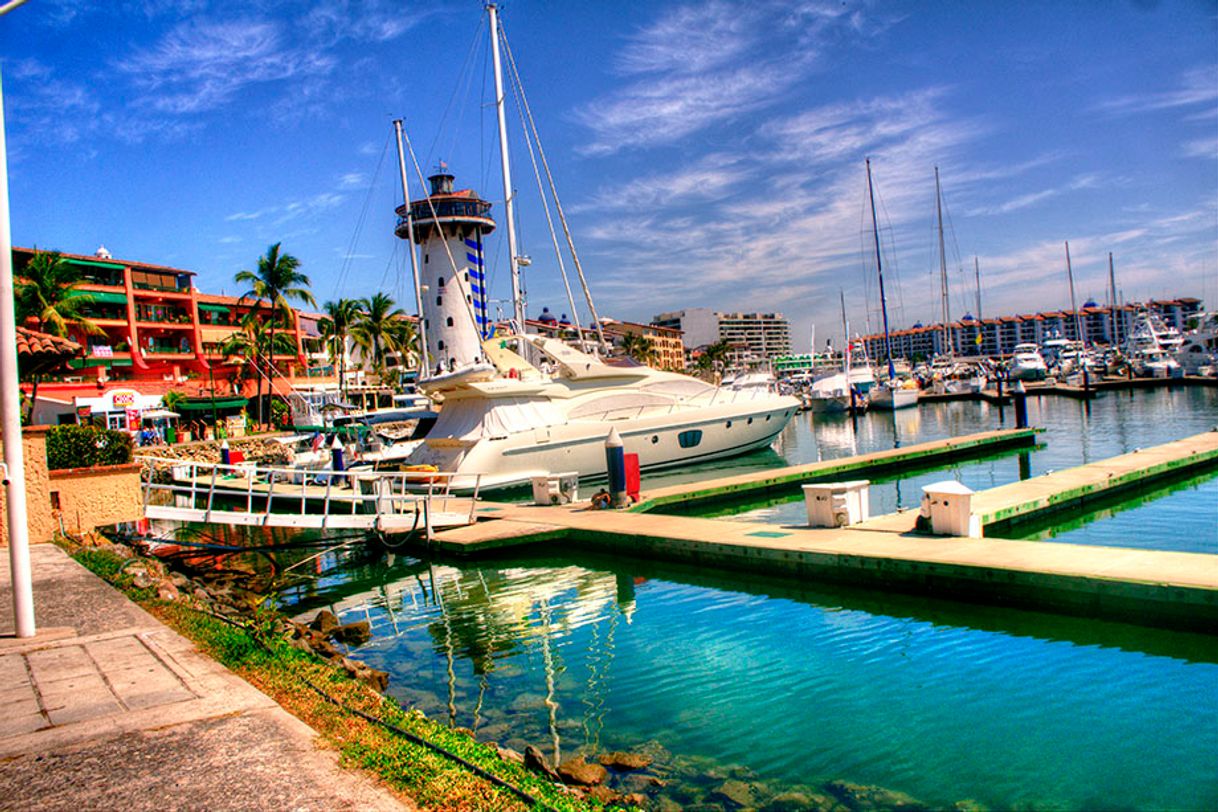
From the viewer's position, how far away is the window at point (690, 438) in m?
27.7

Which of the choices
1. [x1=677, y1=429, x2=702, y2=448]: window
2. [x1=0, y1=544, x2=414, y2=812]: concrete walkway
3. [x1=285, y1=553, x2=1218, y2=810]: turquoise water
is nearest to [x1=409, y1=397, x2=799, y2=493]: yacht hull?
[x1=677, y1=429, x2=702, y2=448]: window

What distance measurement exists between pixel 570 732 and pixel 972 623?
5301 millimetres

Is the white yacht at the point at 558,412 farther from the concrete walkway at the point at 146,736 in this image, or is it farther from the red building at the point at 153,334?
the red building at the point at 153,334

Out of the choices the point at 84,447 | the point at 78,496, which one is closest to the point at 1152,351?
the point at 84,447

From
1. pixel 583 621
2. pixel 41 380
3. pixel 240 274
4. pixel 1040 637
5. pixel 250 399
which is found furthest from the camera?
pixel 250 399

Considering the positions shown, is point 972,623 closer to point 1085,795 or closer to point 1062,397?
point 1085,795

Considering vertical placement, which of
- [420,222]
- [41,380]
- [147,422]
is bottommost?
[147,422]

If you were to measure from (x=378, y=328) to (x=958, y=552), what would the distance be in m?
53.3

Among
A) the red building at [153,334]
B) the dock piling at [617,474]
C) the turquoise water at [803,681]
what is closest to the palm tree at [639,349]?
the red building at [153,334]

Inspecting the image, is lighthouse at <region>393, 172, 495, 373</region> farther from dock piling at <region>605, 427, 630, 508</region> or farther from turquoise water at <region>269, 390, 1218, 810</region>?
turquoise water at <region>269, 390, 1218, 810</region>

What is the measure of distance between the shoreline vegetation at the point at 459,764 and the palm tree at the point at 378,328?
50.5 m

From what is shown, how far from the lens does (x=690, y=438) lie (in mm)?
27984

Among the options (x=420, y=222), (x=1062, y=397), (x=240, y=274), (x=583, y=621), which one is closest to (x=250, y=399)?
(x=240, y=274)

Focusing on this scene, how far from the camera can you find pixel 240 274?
47406 millimetres
